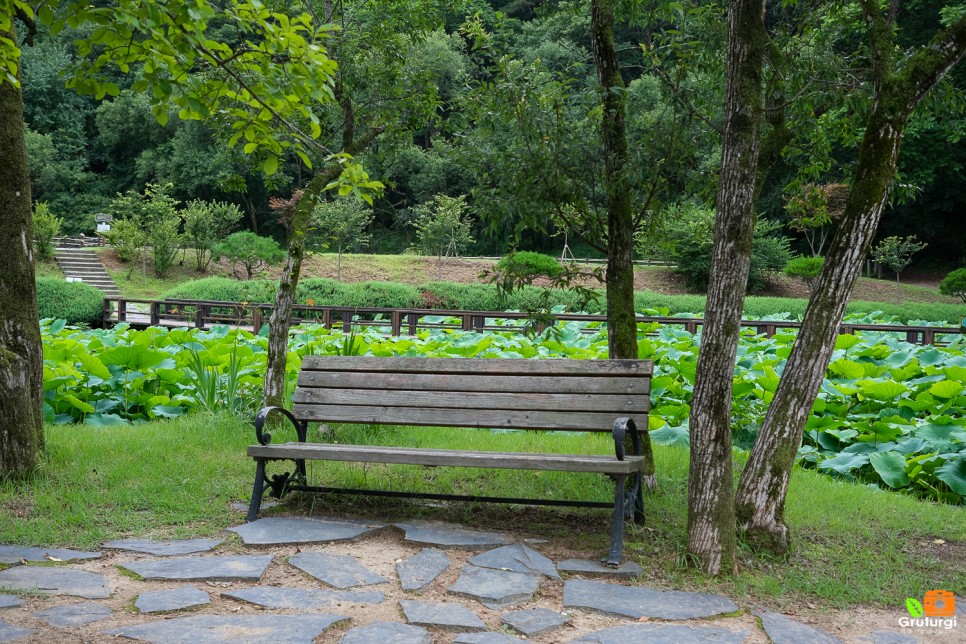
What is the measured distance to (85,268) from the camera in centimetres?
2406

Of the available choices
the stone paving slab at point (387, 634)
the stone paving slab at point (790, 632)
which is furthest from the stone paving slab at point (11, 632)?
the stone paving slab at point (790, 632)

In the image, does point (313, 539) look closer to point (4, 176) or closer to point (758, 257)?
point (4, 176)

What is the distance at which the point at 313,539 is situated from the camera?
3514 mm

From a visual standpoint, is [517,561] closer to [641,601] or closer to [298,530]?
[641,601]

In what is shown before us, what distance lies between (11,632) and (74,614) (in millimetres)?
218

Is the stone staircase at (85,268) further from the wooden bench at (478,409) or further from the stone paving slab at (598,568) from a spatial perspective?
the stone paving slab at (598,568)

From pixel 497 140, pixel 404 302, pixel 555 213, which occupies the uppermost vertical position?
pixel 497 140

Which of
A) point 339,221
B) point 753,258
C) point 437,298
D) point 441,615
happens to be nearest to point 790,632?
point 441,615

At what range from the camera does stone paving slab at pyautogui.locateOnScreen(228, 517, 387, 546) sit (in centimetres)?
348

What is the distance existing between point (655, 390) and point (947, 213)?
3176 cm

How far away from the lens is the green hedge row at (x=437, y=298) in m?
20.2

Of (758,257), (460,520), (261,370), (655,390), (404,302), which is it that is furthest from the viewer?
(758,257)

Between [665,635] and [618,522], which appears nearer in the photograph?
[665,635]

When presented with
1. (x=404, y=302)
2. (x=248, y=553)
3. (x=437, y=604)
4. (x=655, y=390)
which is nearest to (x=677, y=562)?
(x=437, y=604)
